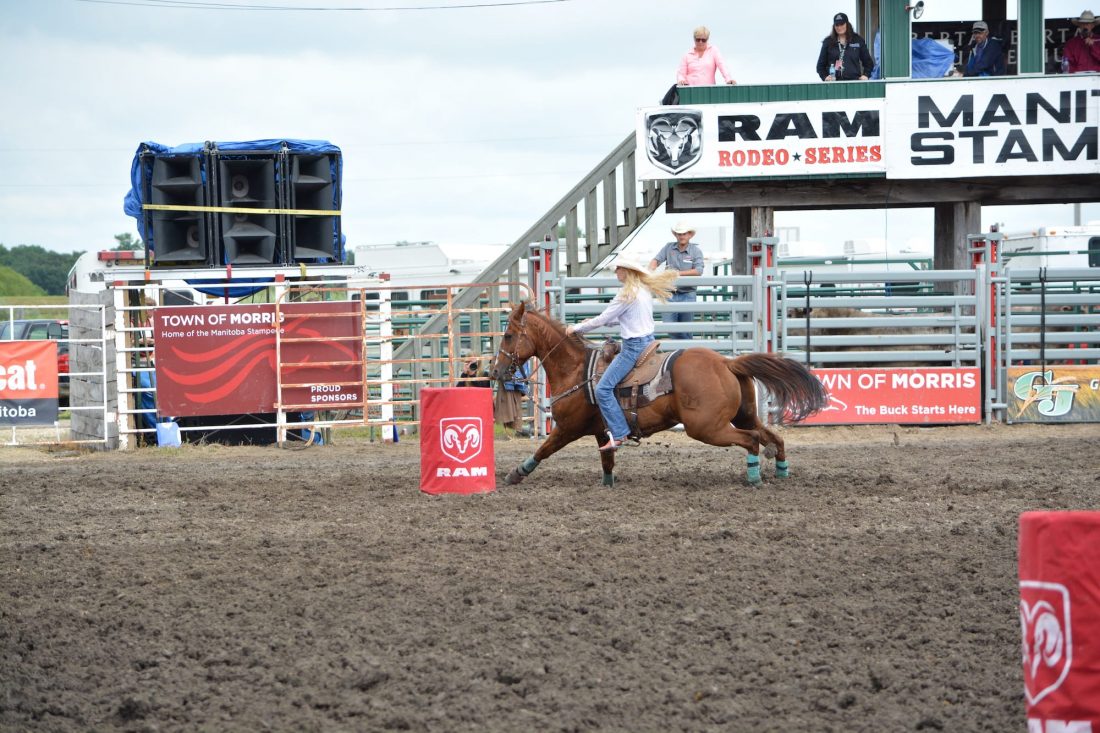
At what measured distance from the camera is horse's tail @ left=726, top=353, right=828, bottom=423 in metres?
9.58

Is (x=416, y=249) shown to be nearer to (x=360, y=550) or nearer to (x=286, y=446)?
(x=286, y=446)

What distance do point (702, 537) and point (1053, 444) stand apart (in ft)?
21.8

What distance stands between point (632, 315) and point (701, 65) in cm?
740

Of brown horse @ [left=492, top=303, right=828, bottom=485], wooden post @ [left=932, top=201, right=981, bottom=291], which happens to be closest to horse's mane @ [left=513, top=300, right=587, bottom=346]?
brown horse @ [left=492, top=303, right=828, bottom=485]

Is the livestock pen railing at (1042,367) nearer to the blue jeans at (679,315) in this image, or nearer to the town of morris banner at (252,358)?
the blue jeans at (679,315)

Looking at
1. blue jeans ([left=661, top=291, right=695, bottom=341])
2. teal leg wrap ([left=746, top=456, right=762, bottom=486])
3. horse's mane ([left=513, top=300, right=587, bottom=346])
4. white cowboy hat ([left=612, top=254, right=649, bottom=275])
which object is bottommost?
teal leg wrap ([left=746, top=456, right=762, bottom=486])

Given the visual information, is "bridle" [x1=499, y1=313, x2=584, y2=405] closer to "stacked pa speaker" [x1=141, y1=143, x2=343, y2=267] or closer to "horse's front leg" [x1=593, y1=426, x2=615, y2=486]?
"horse's front leg" [x1=593, y1=426, x2=615, y2=486]

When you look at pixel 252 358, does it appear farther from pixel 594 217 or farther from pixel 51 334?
pixel 51 334

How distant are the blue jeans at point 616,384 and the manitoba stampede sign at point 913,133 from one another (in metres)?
6.50

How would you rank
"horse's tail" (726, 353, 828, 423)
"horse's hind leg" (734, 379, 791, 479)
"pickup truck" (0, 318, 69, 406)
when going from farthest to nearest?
"pickup truck" (0, 318, 69, 406) < "horse's hind leg" (734, 379, 791, 479) < "horse's tail" (726, 353, 828, 423)

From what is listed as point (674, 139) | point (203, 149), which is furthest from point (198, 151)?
point (674, 139)

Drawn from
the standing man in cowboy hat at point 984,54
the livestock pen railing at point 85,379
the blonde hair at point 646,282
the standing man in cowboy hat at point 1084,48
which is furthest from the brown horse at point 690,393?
the standing man in cowboy hat at point 1084,48

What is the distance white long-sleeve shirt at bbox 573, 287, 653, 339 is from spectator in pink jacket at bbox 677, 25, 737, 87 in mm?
7062

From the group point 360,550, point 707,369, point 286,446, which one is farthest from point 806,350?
point 360,550
